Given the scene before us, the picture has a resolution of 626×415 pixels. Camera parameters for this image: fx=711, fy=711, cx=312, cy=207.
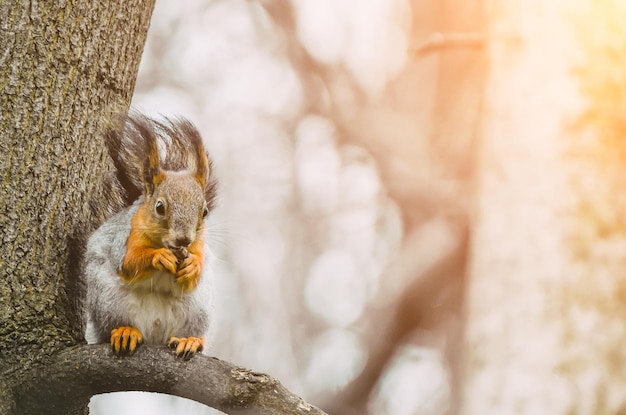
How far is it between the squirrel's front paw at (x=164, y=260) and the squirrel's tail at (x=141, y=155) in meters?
0.18

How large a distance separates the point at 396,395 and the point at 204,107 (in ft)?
3.81

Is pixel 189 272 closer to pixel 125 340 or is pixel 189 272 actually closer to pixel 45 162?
pixel 125 340

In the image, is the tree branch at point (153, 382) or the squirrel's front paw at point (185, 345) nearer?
the tree branch at point (153, 382)

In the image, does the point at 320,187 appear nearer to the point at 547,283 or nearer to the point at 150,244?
the point at 150,244

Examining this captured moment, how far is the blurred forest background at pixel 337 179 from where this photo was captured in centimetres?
222

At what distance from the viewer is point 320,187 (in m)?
2.63

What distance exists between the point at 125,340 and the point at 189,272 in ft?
0.59

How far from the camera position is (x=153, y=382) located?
3.84 feet

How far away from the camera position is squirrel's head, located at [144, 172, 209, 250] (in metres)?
1.36

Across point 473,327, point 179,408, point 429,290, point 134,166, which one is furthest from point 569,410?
point 179,408

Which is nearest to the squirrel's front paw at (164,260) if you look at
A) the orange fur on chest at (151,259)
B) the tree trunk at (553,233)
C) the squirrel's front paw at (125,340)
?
the orange fur on chest at (151,259)

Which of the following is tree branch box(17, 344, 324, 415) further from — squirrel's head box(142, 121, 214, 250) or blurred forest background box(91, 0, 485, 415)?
blurred forest background box(91, 0, 485, 415)

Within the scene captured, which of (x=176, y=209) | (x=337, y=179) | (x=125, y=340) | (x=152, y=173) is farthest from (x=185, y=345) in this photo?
(x=337, y=179)

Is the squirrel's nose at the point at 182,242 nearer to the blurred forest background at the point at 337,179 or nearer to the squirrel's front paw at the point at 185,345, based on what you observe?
the squirrel's front paw at the point at 185,345
